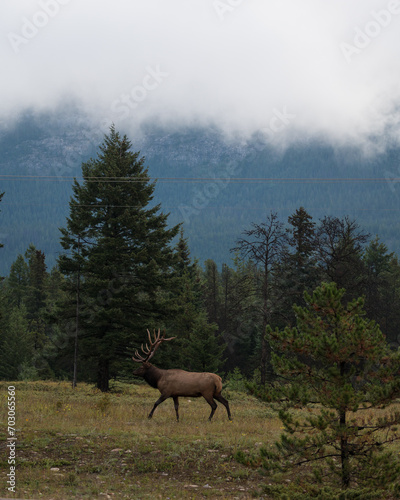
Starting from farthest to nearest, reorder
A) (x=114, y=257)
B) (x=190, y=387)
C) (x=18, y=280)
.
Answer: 1. (x=18, y=280)
2. (x=114, y=257)
3. (x=190, y=387)

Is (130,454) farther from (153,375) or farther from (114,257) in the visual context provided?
(114,257)

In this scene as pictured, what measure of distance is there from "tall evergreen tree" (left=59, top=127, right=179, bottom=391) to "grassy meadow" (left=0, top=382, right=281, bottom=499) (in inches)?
328

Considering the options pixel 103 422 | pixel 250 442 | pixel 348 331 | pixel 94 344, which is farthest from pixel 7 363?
pixel 348 331

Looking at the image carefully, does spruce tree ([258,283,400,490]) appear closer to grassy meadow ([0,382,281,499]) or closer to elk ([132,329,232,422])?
grassy meadow ([0,382,281,499])

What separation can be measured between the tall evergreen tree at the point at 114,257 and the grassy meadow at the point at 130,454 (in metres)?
8.34

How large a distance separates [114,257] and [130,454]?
14.8 metres

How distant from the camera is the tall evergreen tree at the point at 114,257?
23.9 metres

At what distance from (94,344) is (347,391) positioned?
1817 cm

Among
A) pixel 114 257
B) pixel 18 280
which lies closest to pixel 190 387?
pixel 114 257

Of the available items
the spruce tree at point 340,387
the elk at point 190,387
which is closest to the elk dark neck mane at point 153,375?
the elk at point 190,387

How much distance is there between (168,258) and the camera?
25.4 metres

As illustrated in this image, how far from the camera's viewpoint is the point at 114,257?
80.0 ft

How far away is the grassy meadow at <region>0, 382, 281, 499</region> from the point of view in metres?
Result: 8.44

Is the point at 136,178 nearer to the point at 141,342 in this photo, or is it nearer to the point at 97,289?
the point at 97,289
